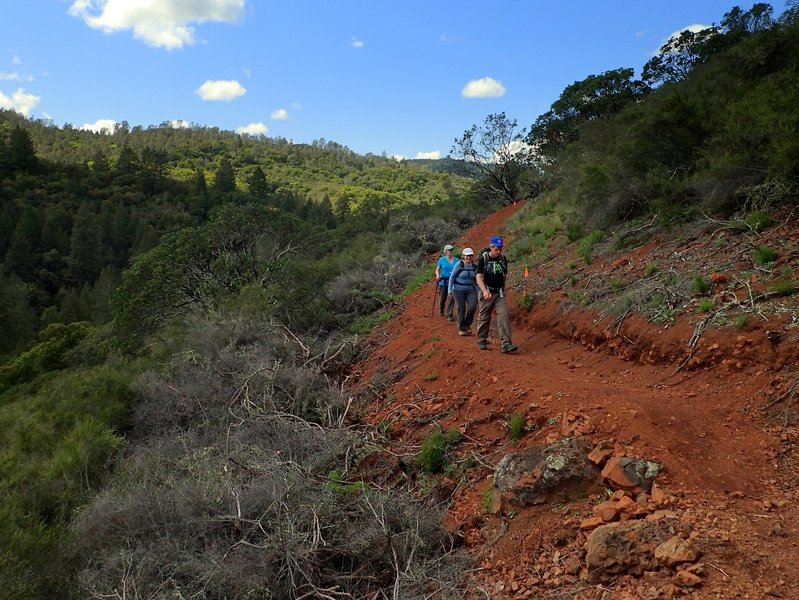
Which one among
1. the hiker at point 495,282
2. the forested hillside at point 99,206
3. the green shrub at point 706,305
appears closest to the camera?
the green shrub at point 706,305

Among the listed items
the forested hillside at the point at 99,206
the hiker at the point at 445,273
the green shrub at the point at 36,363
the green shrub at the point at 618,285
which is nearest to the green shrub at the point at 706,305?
the green shrub at the point at 618,285

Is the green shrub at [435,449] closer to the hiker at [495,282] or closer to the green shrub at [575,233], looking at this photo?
the hiker at [495,282]

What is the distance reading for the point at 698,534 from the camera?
9.64 ft

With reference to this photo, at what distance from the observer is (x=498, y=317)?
7355 millimetres

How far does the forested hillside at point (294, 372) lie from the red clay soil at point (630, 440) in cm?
36

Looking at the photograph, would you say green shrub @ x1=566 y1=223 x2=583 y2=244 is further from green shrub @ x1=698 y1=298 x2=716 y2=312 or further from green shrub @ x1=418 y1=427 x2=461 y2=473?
green shrub @ x1=418 y1=427 x2=461 y2=473

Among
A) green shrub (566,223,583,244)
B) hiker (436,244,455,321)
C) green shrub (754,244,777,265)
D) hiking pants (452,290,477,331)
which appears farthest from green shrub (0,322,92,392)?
green shrub (754,244,777,265)

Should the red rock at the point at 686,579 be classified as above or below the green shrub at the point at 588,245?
below

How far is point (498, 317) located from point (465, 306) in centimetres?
148

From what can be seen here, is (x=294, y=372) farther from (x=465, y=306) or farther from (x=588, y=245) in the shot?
(x=588, y=245)

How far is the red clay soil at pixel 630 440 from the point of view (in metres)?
2.87

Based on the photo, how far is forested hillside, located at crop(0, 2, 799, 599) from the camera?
374cm

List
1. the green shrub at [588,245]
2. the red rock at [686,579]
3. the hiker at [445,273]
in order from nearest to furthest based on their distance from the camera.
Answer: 1. the red rock at [686,579]
2. the green shrub at [588,245]
3. the hiker at [445,273]

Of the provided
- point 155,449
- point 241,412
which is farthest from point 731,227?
point 155,449
